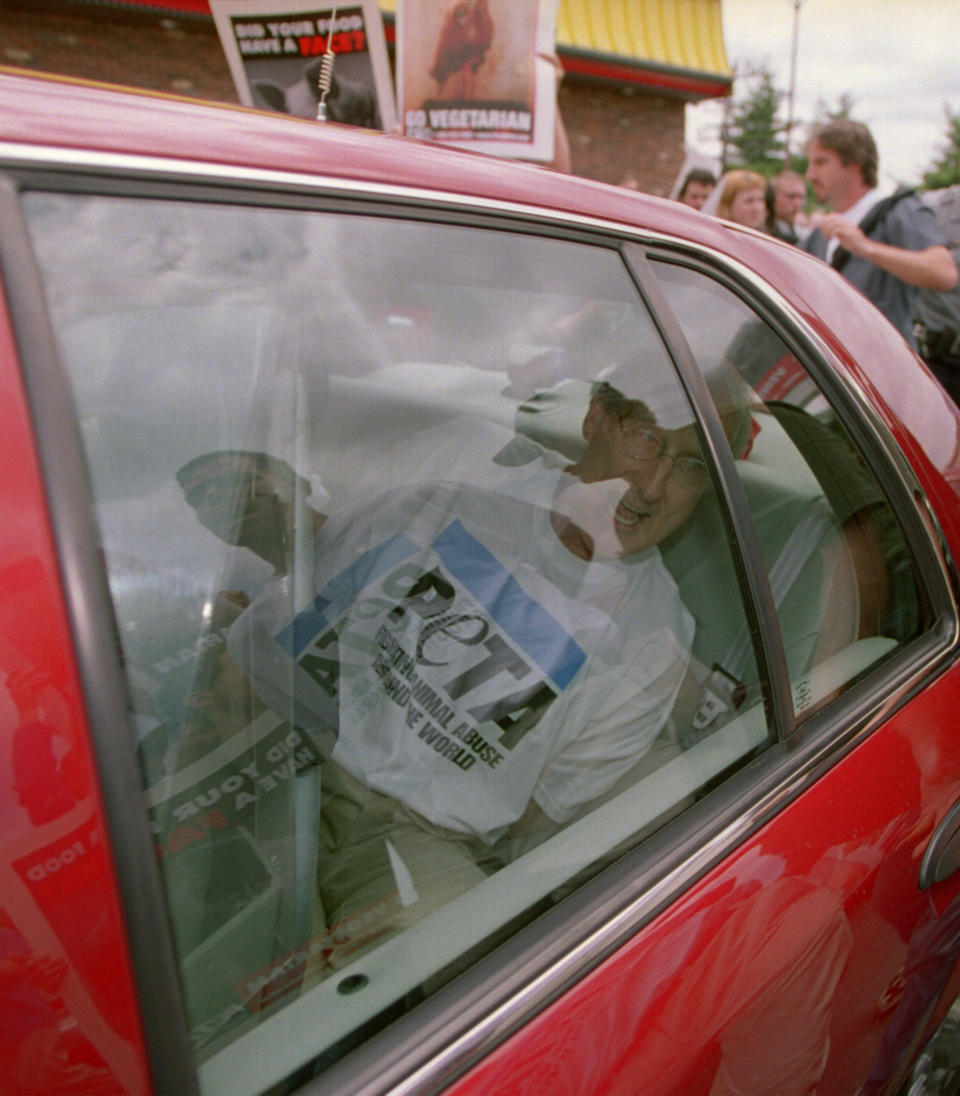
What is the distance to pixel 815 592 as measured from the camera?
1428 millimetres

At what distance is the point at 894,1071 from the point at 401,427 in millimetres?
1173

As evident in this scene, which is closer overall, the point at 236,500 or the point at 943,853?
the point at 236,500

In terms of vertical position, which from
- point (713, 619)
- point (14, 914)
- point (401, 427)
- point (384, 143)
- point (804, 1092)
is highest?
point (384, 143)

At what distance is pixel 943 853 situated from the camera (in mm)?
1209

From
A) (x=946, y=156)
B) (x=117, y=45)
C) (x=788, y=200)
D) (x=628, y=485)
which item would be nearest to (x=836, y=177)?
(x=788, y=200)

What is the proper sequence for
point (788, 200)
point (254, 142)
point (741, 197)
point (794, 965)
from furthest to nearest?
point (788, 200) < point (741, 197) < point (794, 965) < point (254, 142)

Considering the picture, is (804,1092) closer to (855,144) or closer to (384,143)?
(384,143)

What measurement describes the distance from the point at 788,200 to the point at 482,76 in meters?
3.22

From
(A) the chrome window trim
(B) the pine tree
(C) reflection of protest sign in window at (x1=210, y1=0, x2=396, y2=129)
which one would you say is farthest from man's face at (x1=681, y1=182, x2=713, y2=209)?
(B) the pine tree

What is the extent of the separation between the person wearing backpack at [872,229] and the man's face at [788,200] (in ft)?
4.43

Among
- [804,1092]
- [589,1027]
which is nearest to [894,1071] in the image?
[804,1092]

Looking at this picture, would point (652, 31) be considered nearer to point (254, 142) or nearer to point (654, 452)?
point (654, 452)

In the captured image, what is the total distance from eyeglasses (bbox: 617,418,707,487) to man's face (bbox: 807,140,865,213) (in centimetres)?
289

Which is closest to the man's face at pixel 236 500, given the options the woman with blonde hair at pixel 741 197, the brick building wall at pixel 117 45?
the woman with blonde hair at pixel 741 197
